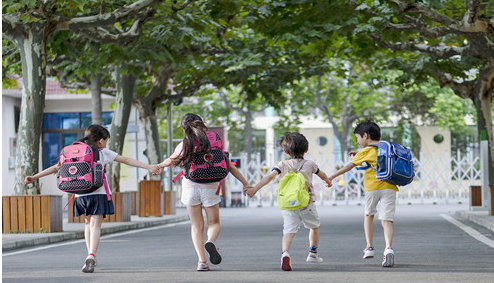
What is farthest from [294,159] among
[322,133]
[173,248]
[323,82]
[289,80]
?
[322,133]

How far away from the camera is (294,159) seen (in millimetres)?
10016

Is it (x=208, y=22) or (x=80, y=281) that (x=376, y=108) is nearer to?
(x=208, y=22)

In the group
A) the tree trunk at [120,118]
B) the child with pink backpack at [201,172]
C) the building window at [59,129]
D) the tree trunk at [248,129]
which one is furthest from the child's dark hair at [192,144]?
the tree trunk at [248,129]

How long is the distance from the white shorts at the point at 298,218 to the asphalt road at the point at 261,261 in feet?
1.31

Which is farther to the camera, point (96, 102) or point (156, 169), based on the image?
point (96, 102)

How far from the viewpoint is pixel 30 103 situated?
18234 millimetres

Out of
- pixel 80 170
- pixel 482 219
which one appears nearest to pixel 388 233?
pixel 80 170

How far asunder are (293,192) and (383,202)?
1119 millimetres

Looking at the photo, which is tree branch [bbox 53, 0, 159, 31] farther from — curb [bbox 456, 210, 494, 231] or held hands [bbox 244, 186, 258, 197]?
held hands [bbox 244, 186, 258, 197]

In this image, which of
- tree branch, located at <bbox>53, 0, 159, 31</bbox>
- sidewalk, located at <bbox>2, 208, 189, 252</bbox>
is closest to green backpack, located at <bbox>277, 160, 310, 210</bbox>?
sidewalk, located at <bbox>2, 208, 189, 252</bbox>

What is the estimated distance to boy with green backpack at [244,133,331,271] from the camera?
9703 millimetres

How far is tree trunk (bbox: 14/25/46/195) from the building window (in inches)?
1004

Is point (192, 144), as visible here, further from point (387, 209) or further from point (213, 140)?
point (387, 209)

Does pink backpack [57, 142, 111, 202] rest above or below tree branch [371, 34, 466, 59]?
below
